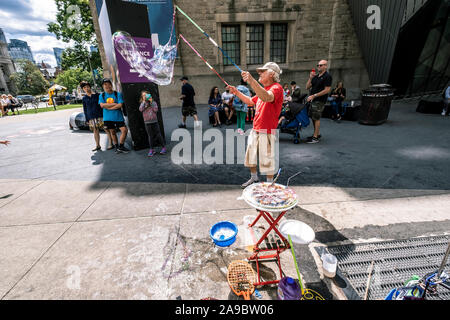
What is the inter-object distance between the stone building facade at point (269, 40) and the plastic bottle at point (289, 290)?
14.8 metres

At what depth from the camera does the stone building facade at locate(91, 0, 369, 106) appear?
1370 cm

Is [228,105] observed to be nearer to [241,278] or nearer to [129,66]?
[129,66]

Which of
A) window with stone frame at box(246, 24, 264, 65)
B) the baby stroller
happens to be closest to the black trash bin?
the baby stroller

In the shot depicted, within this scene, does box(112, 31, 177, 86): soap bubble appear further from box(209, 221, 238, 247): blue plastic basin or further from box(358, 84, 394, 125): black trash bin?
box(358, 84, 394, 125): black trash bin

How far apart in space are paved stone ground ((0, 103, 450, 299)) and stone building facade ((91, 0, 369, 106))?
10.7 m

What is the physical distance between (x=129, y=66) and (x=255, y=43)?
12356 millimetres

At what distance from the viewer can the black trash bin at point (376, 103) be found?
25.3ft

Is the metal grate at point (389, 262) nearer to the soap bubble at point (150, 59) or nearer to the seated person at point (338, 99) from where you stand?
the soap bubble at point (150, 59)

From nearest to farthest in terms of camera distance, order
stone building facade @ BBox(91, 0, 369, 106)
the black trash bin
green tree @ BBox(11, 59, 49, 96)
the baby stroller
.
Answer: the baby stroller
the black trash bin
stone building facade @ BBox(91, 0, 369, 106)
green tree @ BBox(11, 59, 49, 96)

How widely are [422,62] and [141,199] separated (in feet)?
53.8

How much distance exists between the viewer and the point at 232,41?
14961 mm

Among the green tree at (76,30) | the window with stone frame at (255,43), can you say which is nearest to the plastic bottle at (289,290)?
the window with stone frame at (255,43)

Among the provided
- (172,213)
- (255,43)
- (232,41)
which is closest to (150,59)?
(172,213)
